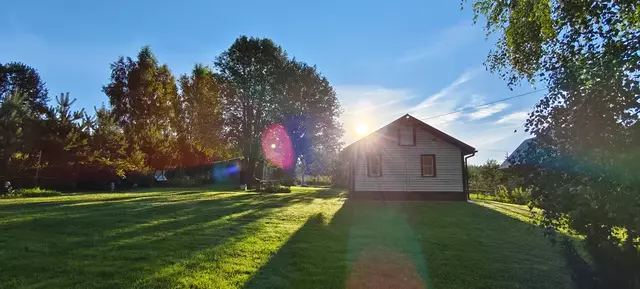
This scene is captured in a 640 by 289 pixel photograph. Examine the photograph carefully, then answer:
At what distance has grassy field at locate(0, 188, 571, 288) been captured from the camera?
525 centimetres

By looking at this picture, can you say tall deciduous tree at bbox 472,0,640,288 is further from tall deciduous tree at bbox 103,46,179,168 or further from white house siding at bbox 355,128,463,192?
tall deciduous tree at bbox 103,46,179,168

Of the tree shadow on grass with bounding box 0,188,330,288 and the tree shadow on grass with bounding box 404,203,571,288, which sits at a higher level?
the tree shadow on grass with bounding box 0,188,330,288

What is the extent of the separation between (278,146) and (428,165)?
837 inches

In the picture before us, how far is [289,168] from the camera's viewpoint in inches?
1724

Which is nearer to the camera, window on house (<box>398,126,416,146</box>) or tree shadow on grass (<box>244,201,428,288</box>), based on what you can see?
tree shadow on grass (<box>244,201,428,288</box>)

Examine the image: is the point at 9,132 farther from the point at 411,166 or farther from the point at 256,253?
the point at 411,166

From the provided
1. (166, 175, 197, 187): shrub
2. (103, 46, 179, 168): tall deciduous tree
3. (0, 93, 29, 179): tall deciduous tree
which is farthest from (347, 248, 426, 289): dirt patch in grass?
(103, 46, 179, 168): tall deciduous tree

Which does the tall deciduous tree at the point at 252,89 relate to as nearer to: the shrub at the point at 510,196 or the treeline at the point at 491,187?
the treeline at the point at 491,187

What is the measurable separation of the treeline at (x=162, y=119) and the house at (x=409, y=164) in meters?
12.9

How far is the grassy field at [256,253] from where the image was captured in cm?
525

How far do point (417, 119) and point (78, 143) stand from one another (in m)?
22.1

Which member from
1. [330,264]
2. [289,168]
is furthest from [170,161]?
[330,264]

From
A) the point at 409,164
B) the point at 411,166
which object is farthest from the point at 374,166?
the point at 411,166

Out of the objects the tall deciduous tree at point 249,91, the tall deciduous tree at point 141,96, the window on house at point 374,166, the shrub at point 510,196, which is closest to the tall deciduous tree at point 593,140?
the window on house at point 374,166
